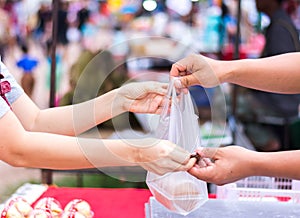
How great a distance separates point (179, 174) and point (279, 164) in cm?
21

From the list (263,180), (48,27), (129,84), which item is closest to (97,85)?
(129,84)

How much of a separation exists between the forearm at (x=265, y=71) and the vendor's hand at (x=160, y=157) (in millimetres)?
295

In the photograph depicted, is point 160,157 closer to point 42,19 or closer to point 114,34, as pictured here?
point 114,34

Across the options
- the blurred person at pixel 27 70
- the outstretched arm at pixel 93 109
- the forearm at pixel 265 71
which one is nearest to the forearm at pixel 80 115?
the outstretched arm at pixel 93 109

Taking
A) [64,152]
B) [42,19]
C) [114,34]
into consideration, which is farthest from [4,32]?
[64,152]

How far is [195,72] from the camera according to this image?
131cm

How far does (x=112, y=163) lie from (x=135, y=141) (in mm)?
61

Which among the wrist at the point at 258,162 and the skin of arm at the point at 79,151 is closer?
the skin of arm at the point at 79,151

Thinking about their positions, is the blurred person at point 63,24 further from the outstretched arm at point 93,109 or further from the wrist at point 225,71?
the wrist at point 225,71

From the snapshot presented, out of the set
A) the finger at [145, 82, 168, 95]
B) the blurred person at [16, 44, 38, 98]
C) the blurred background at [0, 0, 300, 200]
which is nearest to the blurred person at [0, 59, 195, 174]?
the finger at [145, 82, 168, 95]

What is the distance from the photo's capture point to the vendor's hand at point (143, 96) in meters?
1.36

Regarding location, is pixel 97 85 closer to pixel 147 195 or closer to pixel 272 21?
pixel 147 195

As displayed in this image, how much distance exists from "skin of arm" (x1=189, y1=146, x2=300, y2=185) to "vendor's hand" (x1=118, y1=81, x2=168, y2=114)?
20cm

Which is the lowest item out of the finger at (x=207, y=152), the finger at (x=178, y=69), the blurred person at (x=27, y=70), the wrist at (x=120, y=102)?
the blurred person at (x=27, y=70)
